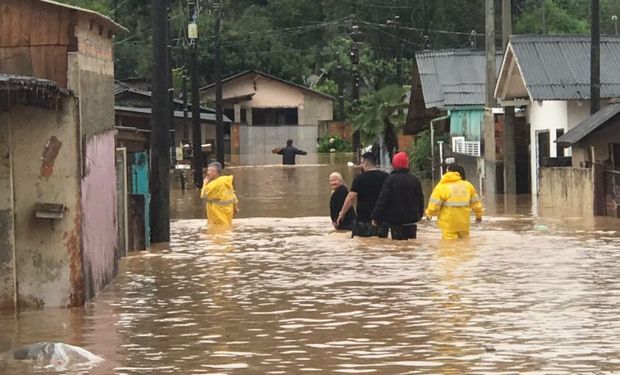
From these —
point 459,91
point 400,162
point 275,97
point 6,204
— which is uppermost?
point 275,97

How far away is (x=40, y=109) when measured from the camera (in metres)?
13.5

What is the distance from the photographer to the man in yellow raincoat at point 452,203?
67.3ft

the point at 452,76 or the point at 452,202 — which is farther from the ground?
the point at 452,76

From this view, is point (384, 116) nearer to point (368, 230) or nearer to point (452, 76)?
point (452, 76)

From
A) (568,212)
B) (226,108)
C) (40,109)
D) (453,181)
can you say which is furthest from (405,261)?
(226,108)

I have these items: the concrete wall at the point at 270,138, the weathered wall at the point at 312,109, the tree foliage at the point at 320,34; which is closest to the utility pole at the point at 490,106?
the concrete wall at the point at 270,138

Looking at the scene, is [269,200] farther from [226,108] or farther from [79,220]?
[226,108]

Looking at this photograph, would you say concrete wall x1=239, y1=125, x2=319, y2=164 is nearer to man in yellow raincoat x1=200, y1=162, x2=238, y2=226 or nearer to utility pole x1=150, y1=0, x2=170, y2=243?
man in yellow raincoat x1=200, y1=162, x2=238, y2=226

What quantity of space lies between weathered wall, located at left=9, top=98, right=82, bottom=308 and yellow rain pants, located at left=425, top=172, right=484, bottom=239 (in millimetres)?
7908

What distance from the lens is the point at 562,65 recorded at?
3675 cm

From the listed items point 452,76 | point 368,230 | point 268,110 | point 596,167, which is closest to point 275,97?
point 268,110

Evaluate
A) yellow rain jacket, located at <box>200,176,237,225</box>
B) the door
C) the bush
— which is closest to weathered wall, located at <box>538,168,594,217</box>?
yellow rain jacket, located at <box>200,176,237,225</box>

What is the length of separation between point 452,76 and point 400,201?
29.6 m

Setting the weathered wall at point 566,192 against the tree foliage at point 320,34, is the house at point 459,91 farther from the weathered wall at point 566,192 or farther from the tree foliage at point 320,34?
the tree foliage at point 320,34
